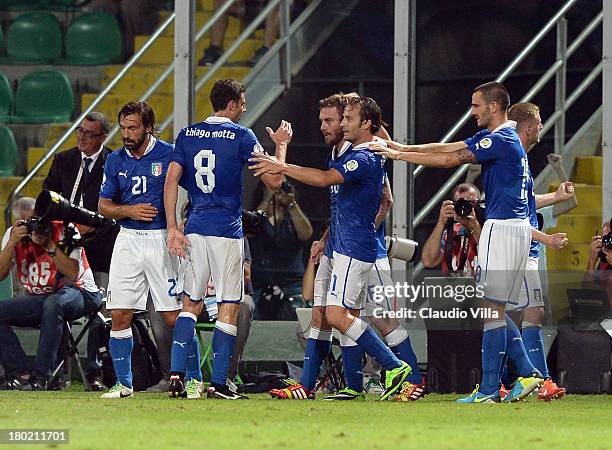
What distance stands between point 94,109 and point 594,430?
654 centimetres

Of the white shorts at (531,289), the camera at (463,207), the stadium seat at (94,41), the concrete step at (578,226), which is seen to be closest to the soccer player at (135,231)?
the camera at (463,207)

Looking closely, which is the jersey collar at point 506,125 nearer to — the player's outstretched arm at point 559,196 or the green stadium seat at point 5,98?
the player's outstretched arm at point 559,196

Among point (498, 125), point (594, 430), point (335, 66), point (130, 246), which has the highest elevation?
point (335, 66)

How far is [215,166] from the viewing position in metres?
8.72

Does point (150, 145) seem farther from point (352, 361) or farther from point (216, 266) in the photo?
point (352, 361)

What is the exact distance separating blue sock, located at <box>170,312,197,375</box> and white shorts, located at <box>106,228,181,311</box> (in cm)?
36

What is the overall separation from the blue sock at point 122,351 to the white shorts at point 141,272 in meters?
0.17

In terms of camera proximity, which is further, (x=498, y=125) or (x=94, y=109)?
(x=94, y=109)

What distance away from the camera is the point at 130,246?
29.5ft

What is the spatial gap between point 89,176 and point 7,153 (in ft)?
7.49

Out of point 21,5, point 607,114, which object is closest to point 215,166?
point 607,114

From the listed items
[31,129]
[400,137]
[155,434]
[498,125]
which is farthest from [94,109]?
[155,434]

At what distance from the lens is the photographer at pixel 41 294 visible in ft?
33.2

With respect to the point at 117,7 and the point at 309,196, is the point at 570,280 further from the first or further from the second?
the point at 117,7
